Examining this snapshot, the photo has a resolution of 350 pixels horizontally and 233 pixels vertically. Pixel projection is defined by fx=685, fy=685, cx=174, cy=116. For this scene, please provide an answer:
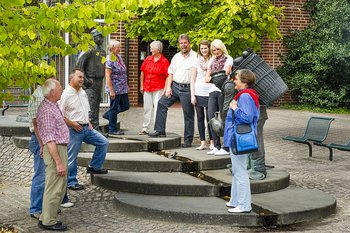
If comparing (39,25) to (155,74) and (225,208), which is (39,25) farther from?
(155,74)

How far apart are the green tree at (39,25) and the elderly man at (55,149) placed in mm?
515

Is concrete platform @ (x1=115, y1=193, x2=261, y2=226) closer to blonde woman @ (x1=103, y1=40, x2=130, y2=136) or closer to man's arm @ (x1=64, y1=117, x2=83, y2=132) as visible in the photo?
man's arm @ (x1=64, y1=117, x2=83, y2=132)

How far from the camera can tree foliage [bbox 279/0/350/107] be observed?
72.5 feet

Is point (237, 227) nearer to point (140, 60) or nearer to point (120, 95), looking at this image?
point (120, 95)

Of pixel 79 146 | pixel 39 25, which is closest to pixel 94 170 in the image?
pixel 79 146

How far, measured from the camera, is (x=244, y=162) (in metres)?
7.82

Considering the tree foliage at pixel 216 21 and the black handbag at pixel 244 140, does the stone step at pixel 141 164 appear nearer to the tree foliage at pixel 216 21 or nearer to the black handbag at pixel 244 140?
the black handbag at pixel 244 140

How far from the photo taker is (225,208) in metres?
8.06

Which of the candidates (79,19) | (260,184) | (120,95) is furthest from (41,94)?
(120,95)

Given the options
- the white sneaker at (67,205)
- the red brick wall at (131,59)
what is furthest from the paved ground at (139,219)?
the red brick wall at (131,59)

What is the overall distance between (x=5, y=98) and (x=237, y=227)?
293cm

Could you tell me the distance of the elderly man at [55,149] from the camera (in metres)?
7.25

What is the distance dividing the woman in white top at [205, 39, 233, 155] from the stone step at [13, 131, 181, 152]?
913 mm

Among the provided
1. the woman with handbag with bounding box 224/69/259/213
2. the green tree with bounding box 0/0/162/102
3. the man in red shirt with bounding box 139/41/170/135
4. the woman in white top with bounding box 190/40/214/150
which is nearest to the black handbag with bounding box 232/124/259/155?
the woman with handbag with bounding box 224/69/259/213
